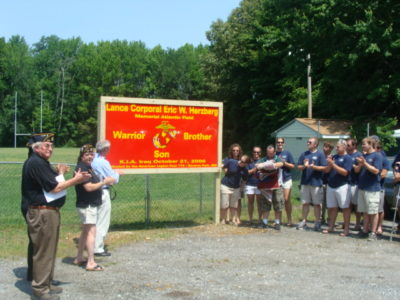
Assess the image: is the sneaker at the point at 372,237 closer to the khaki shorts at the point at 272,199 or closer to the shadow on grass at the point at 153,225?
the khaki shorts at the point at 272,199

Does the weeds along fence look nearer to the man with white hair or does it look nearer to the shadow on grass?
Answer: the shadow on grass

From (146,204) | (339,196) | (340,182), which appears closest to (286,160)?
(340,182)

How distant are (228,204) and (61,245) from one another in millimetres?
3598

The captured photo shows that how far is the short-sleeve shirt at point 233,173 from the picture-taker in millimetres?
10578

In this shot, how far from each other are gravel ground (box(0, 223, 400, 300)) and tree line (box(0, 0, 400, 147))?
1056cm

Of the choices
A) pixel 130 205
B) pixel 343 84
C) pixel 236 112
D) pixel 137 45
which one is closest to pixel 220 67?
pixel 236 112

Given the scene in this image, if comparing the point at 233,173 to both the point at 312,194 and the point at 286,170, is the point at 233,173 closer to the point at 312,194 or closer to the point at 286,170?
the point at 286,170

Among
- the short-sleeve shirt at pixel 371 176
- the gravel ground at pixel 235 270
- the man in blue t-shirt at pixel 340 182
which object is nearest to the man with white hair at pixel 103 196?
the gravel ground at pixel 235 270

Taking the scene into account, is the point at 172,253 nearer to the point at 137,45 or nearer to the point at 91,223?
the point at 91,223

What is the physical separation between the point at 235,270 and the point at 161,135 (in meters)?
3.63

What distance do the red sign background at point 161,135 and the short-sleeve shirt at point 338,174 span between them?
229 centimetres

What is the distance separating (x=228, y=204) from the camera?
1072 centimetres

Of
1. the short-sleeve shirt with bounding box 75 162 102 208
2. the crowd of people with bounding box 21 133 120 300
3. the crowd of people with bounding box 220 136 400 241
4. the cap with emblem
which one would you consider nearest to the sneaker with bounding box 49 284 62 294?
the crowd of people with bounding box 21 133 120 300

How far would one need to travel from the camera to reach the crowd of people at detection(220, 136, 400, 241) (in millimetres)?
9453
